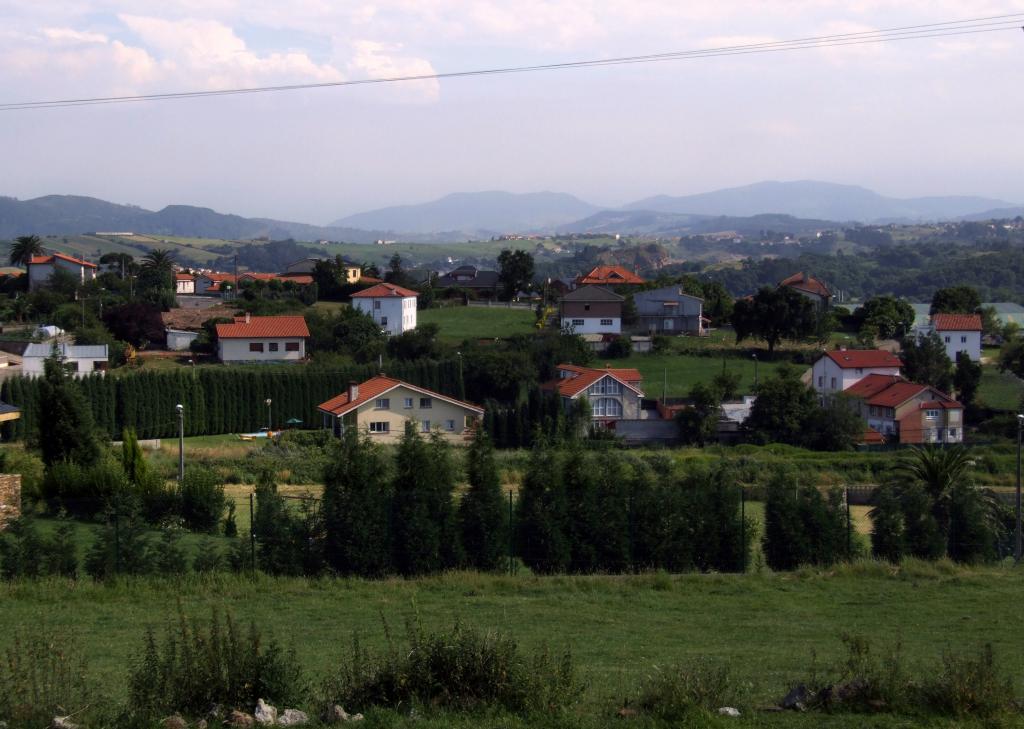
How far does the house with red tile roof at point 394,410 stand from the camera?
41875 millimetres

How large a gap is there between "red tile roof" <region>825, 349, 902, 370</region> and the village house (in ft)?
47.6

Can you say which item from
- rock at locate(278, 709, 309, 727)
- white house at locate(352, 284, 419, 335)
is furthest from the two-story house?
rock at locate(278, 709, 309, 727)

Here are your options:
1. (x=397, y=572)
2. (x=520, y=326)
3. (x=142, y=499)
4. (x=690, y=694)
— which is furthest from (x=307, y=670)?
(x=520, y=326)

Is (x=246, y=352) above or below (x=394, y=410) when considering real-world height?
above

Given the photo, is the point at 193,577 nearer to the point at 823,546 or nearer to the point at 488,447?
the point at 488,447

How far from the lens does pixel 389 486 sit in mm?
17641

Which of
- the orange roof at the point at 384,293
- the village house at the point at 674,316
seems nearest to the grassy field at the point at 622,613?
the orange roof at the point at 384,293

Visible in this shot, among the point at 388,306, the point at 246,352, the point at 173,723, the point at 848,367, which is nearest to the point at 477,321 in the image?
the point at 388,306

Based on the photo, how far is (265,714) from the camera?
739cm

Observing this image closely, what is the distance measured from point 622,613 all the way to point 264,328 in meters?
41.9

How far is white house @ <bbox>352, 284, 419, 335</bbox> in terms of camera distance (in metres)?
60.5

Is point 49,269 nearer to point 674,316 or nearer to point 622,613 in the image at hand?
point 674,316

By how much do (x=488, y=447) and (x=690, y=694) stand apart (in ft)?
35.4

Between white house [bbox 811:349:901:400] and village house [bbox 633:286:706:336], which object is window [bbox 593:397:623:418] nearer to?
white house [bbox 811:349:901:400]
